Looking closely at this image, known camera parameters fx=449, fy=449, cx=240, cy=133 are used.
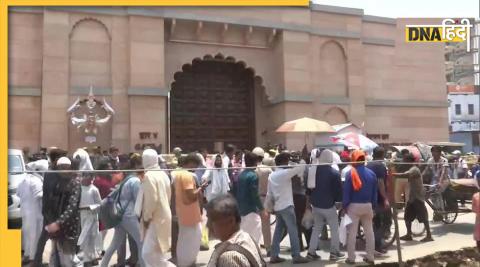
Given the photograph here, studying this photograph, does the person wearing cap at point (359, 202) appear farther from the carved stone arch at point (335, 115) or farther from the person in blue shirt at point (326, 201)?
the carved stone arch at point (335, 115)

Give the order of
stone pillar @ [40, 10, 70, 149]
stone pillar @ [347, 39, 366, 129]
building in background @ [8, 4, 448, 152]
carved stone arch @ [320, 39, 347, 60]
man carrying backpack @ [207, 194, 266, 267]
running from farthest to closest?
stone pillar @ [347, 39, 366, 129] → carved stone arch @ [320, 39, 347, 60] → building in background @ [8, 4, 448, 152] → stone pillar @ [40, 10, 70, 149] → man carrying backpack @ [207, 194, 266, 267]

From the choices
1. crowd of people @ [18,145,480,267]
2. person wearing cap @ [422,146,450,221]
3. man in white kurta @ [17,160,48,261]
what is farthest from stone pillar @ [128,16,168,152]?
person wearing cap @ [422,146,450,221]

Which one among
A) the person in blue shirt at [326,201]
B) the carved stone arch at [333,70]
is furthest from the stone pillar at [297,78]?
the person in blue shirt at [326,201]

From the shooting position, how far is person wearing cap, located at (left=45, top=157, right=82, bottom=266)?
5348mm

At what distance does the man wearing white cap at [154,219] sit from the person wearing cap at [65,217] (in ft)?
2.60

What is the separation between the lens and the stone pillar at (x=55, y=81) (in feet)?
49.2

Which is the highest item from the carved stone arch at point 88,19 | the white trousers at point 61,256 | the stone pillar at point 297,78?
the carved stone arch at point 88,19

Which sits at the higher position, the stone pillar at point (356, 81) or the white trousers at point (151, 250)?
the stone pillar at point (356, 81)

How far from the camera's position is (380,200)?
6988 mm

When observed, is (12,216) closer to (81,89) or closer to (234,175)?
(234,175)

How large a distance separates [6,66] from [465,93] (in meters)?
49.1

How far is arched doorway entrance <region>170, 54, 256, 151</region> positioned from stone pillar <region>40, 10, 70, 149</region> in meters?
4.26

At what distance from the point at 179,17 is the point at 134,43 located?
203 centimetres

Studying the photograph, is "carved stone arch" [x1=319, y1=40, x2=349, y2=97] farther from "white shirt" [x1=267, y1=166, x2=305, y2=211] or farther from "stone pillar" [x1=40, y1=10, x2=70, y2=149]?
"white shirt" [x1=267, y1=166, x2=305, y2=211]
